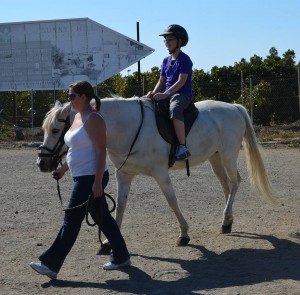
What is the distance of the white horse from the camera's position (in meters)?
6.59

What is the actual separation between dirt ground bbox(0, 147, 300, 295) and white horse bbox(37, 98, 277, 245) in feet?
1.14

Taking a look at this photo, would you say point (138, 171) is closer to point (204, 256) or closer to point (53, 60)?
point (204, 256)

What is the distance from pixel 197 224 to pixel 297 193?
2.81 metres

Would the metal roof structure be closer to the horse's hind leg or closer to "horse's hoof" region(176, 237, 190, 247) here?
the horse's hind leg

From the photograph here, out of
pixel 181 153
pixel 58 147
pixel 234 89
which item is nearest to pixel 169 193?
pixel 181 153

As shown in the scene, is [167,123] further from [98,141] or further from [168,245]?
[98,141]

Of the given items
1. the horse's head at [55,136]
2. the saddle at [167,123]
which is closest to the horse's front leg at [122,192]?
the saddle at [167,123]

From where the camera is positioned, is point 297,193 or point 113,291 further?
point 297,193

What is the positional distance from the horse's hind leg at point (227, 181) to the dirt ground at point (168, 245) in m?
0.16

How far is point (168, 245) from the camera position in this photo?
736 cm

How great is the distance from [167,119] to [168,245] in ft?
4.75

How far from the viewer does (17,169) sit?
15195 mm

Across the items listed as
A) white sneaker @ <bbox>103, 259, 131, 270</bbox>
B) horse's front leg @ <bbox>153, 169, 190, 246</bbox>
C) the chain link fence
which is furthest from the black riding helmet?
the chain link fence

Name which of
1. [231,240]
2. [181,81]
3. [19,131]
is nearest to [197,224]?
A: [231,240]
